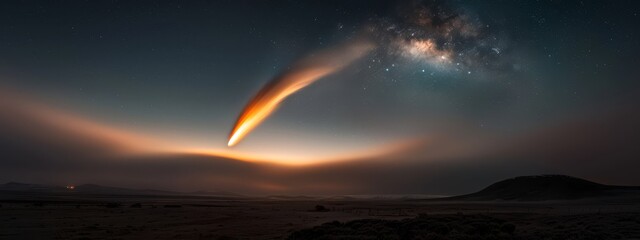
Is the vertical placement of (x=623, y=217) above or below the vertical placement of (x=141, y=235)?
above

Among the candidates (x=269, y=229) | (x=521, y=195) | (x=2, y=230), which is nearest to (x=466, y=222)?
(x=269, y=229)

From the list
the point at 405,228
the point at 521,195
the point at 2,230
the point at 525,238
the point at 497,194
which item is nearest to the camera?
the point at 525,238

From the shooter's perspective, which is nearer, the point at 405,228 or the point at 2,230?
the point at 405,228

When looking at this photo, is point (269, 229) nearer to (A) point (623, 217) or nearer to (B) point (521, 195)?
(A) point (623, 217)

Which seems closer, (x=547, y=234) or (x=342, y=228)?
(x=547, y=234)

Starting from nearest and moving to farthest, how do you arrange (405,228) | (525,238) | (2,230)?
(525,238) → (405,228) → (2,230)

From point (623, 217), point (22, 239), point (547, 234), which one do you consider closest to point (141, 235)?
point (22, 239)

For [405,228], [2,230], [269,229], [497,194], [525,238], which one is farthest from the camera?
[497,194]

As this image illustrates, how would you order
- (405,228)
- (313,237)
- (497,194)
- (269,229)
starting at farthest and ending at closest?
(497,194)
(269,229)
(405,228)
(313,237)

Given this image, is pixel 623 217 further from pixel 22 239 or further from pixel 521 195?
pixel 521 195
